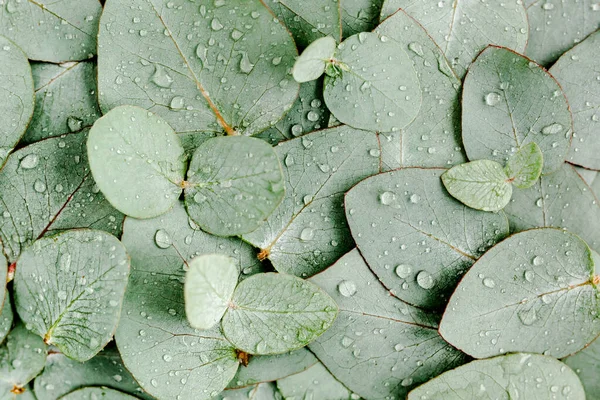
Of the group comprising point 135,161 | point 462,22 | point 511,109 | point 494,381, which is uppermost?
point 462,22

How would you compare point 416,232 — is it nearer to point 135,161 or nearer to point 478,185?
point 478,185

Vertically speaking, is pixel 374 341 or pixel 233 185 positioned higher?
pixel 233 185

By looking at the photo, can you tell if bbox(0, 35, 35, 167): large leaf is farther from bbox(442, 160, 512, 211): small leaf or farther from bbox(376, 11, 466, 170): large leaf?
bbox(442, 160, 512, 211): small leaf

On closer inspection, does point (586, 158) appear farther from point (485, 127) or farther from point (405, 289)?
point (405, 289)

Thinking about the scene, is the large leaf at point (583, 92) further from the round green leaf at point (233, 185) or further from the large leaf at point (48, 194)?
the large leaf at point (48, 194)

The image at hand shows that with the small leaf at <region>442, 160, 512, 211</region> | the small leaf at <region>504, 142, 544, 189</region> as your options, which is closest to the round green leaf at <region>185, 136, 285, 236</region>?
the small leaf at <region>442, 160, 512, 211</region>

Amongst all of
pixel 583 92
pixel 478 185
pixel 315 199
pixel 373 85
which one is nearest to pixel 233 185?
pixel 315 199
